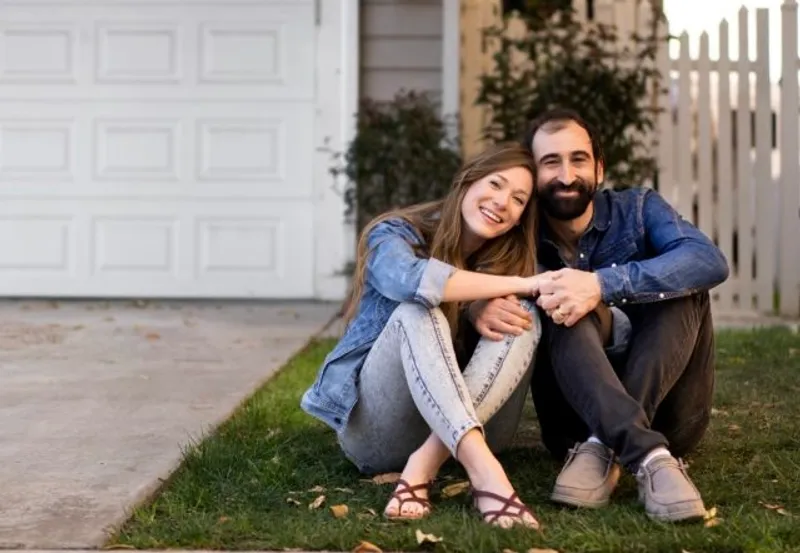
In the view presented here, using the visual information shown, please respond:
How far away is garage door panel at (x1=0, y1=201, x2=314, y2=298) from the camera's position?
25.8ft

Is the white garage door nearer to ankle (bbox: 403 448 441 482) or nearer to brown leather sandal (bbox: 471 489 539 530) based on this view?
ankle (bbox: 403 448 441 482)

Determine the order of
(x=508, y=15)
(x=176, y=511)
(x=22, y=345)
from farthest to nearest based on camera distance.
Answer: (x=508, y=15), (x=22, y=345), (x=176, y=511)

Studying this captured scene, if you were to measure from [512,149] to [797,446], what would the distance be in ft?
4.23

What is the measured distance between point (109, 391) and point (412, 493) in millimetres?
2069

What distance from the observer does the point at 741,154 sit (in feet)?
24.3

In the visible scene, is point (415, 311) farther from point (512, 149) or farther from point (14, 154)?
point (14, 154)

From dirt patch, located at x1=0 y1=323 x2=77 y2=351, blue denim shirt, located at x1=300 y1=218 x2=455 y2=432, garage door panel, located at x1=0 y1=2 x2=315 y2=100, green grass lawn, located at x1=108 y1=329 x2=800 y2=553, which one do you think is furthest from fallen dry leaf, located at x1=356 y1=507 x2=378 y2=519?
garage door panel, located at x1=0 y1=2 x2=315 y2=100

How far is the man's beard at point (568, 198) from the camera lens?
322cm

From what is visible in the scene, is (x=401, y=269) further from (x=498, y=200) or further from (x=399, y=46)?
(x=399, y=46)

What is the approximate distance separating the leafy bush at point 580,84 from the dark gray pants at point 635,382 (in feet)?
Result: 11.9

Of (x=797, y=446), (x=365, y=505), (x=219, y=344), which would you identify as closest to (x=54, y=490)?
(x=365, y=505)

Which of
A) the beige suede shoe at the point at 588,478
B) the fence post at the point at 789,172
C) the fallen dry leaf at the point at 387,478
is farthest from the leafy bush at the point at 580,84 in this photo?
the beige suede shoe at the point at 588,478

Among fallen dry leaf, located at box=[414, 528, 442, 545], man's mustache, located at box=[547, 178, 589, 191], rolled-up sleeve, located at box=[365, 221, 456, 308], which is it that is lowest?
fallen dry leaf, located at box=[414, 528, 442, 545]

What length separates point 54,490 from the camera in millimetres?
3127
